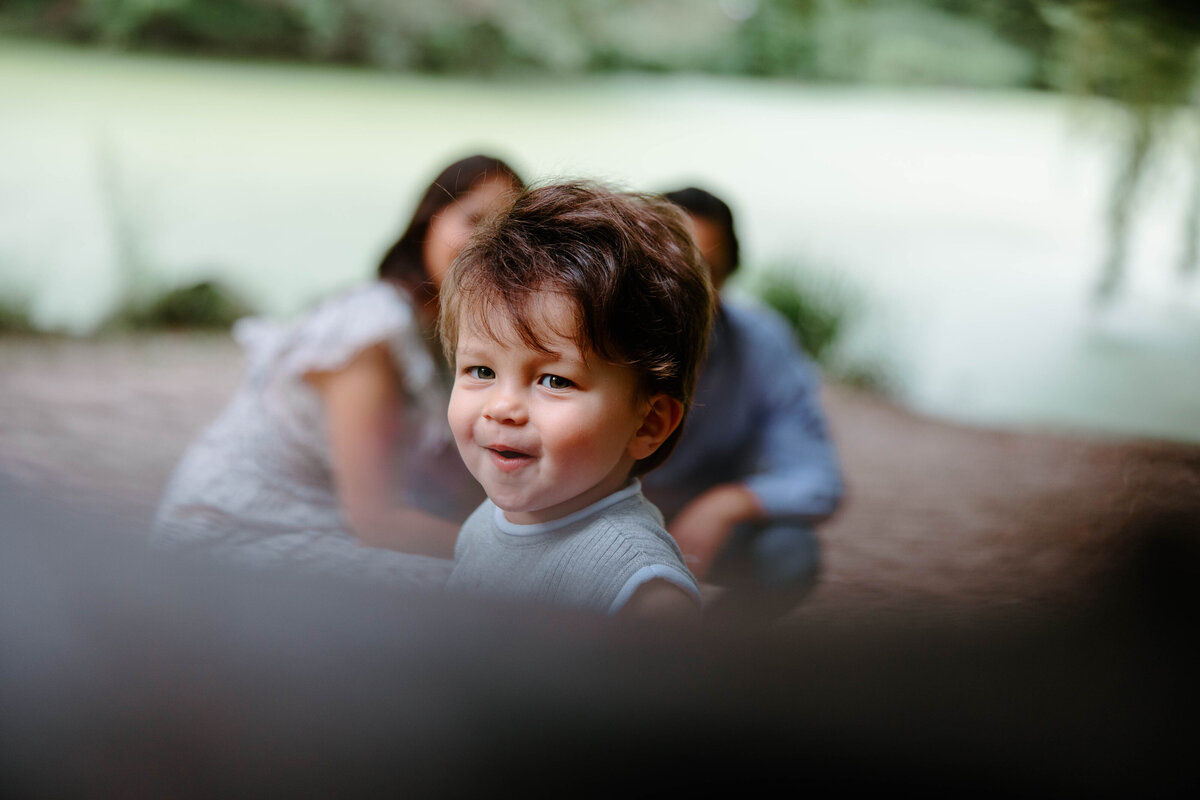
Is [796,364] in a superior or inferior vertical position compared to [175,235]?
inferior

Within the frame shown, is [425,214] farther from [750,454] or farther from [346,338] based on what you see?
[750,454]

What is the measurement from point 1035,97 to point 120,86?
71.3 inches

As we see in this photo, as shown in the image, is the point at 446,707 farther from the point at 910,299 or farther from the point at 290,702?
the point at 910,299

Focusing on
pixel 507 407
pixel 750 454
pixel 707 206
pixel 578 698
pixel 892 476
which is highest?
pixel 892 476

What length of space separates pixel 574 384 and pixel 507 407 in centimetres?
3

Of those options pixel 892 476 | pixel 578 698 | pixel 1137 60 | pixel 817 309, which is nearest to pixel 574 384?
pixel 578 698

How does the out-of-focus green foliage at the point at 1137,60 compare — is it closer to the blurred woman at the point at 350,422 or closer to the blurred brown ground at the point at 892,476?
the blurred brown ground at the point at 892,476

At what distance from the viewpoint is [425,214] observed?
37.5 inches

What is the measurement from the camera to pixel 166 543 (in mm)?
467

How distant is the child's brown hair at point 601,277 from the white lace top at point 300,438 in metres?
0.24

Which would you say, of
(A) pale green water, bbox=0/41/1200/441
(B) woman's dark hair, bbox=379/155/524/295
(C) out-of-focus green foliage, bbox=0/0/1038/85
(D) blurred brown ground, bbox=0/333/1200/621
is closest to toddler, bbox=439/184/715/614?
(D) blurred brown ground, bbox=0/333/1200/621

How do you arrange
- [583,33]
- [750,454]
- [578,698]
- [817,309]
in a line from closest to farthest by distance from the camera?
1. [578,698]
2. [750,454]
3. [583,33]
4. [817,309]

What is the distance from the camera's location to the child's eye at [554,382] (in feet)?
1.34

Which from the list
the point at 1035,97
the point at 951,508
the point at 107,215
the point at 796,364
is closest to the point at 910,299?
the point at 951,508
